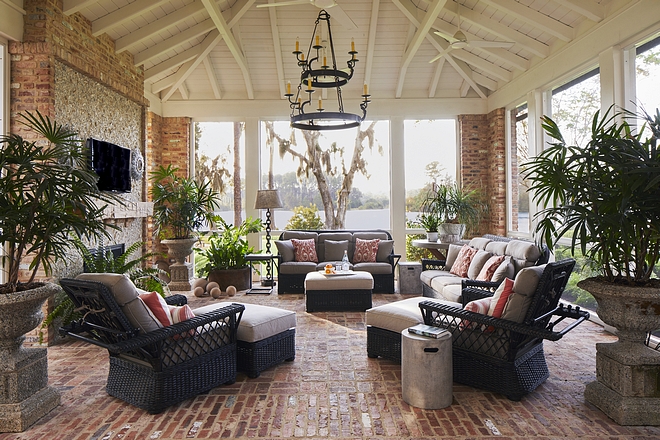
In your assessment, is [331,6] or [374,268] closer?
[331,6]

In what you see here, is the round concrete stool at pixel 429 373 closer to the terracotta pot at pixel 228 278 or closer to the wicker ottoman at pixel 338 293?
the wicker ottoman at pixel 338 293

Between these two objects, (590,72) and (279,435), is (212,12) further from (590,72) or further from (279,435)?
(279,435)

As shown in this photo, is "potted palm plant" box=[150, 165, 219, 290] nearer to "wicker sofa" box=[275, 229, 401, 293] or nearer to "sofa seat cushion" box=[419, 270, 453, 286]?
"wicker sofa" box=[275, 229, 401, 293]

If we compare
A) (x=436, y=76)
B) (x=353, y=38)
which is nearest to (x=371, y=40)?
(x=353, y=38)

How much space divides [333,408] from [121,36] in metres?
5.78

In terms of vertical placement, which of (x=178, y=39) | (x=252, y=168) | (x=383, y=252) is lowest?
(x=383, y=252)

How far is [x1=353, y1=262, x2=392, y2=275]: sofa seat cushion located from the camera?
6.94m

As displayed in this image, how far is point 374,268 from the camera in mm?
6965

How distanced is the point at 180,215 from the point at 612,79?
250 inches

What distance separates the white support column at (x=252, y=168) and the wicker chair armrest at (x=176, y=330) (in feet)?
17.2

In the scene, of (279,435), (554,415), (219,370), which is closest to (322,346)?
(219,370)

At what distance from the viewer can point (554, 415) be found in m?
2.93

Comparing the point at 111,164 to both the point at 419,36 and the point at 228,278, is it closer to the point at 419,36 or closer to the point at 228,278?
the point at 228,278

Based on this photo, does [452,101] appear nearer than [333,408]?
No
